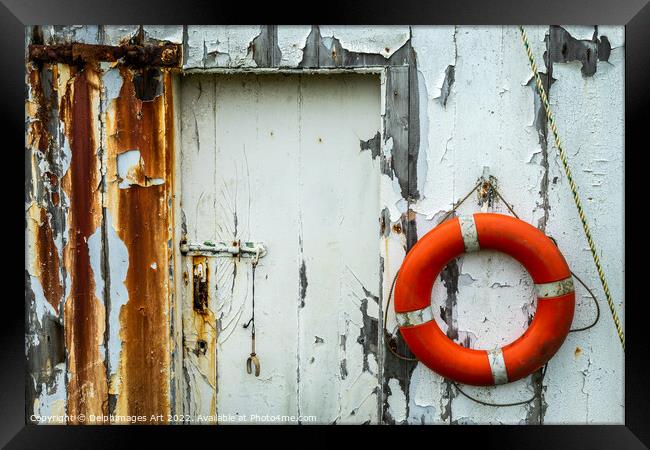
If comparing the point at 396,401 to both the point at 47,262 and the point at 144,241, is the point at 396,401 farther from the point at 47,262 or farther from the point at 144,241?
the point at 47,262

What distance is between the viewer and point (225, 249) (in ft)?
6.57

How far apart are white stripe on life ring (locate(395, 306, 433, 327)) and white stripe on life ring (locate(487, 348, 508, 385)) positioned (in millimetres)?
228

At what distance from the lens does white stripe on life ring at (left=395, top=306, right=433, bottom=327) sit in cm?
180

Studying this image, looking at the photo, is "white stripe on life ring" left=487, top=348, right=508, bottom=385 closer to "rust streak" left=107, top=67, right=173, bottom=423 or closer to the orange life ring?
the orange life ring

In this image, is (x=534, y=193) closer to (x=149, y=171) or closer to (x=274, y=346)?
(x=274, y=346)

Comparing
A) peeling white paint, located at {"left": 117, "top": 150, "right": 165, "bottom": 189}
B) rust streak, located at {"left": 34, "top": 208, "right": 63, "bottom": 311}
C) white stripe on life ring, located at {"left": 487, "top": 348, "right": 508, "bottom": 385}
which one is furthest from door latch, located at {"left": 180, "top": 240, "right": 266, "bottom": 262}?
white stripe on life ring, located at {"left": 487, "top": 348, "right": 508, "bottom": 385}

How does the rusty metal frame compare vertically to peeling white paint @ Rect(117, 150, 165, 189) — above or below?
above

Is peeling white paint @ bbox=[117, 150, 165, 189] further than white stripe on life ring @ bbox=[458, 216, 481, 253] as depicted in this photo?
Yes

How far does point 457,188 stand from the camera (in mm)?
1854

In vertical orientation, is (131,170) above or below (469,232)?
above

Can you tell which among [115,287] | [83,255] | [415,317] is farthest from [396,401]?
[83,255]

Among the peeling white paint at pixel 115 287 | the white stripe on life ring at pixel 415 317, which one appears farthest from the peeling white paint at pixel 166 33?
the white stripe on life ring at pixel 415 317

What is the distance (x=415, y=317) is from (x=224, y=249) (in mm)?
692

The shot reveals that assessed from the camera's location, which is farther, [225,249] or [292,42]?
[225,249]
